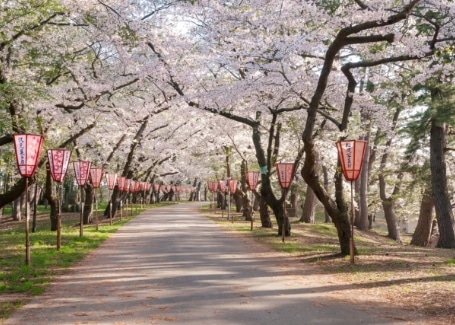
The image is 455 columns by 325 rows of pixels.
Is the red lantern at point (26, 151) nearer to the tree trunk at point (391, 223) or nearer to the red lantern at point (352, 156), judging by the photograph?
the red lantern at point (352, 156)

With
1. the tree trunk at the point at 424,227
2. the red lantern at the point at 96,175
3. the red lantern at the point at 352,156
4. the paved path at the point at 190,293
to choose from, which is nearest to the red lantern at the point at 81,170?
the red lantern at the point at 96,175

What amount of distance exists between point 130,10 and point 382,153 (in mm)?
17553

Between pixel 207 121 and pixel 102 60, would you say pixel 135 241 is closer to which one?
pixel 102 60

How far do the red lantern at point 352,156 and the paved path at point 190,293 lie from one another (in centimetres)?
223

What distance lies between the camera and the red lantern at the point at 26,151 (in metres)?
10.3

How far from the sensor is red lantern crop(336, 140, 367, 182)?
10484 millimetres

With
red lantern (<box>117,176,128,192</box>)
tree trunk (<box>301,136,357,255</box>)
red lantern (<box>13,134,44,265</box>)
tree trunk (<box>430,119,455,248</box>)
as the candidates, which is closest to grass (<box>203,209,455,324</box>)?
tree trunk (<box>301,136,357,255</box>)

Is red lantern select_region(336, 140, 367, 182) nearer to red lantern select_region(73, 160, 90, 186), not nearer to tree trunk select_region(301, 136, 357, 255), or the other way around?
tree trunk select_region(301, 136, 357, 255)

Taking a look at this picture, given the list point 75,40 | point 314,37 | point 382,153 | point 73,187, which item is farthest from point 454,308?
point 73,187

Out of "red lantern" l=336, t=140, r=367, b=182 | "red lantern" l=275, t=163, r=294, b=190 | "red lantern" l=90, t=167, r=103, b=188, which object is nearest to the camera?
"red lantern" l=336, t=140, r=367, b=182

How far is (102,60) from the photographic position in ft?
57.6

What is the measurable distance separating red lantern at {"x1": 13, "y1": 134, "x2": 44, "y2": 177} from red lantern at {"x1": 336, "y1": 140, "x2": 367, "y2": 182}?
255 inches

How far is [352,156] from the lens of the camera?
413 inches

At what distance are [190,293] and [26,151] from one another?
517 centimetres
